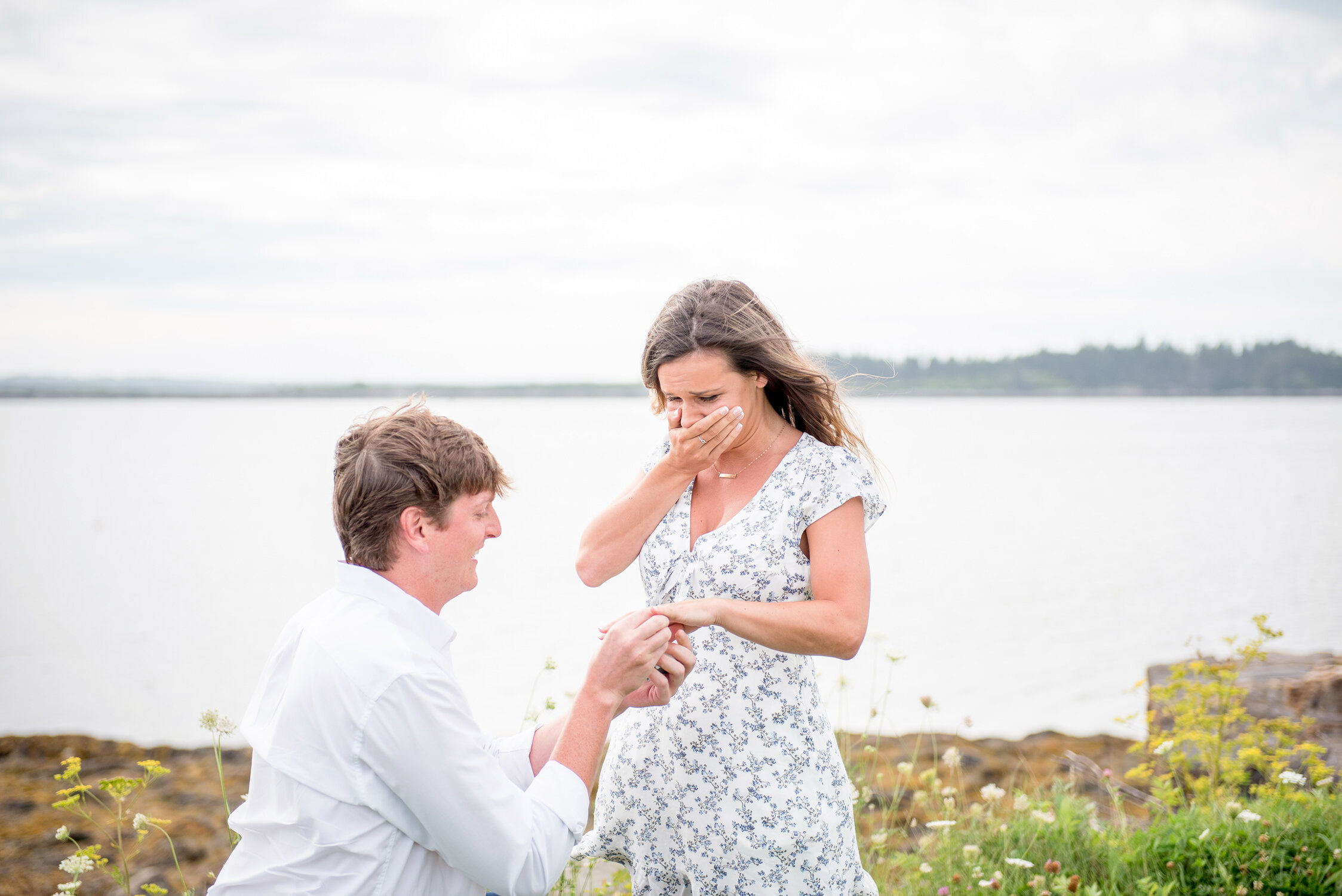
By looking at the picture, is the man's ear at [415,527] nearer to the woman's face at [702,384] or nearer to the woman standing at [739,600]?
Answer: the woman standing at [739,600]

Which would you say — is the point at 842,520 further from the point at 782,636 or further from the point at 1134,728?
the point at 1134,728

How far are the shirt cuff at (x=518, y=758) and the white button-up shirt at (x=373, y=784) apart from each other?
17.9 inches

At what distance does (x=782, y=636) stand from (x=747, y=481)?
61 cm

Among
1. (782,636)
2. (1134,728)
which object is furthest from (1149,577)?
(782,636)

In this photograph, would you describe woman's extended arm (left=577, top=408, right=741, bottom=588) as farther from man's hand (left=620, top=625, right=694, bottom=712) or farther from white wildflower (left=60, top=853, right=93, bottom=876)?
white wildflower (left=60, top=853, right=93, bottom=876)

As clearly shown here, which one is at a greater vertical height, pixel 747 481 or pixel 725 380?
pixel 725 380

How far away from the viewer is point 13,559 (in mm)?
17359

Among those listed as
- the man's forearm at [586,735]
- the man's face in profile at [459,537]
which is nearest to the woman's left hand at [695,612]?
the man's forearm at [586,735]

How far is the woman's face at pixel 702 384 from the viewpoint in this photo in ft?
9.20

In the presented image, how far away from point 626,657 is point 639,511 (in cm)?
73

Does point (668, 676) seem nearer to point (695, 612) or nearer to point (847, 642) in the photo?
point (695, 612)

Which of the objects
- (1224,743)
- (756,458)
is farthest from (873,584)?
(756,458)

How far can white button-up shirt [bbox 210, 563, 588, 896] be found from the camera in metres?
1.86

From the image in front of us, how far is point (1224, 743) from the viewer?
4.70m
